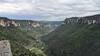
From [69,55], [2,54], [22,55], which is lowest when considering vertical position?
[69,55]

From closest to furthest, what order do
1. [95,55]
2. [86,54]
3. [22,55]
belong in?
[22,55]
[95,55]
[86,54]

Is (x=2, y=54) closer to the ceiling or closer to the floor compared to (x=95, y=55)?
closer to the ceiling

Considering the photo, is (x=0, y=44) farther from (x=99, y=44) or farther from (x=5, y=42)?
(x=99, y=44)

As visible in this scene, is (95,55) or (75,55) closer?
(95,55)

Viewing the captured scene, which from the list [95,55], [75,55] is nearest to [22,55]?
[95,55]

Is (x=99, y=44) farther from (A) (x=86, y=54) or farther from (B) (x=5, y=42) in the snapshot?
(B) (x=5, y=42)

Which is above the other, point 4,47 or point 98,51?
point 4,47

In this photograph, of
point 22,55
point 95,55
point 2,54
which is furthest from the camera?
point 95,55

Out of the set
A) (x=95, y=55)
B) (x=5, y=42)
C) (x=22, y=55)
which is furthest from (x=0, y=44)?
(x=95, y=55)

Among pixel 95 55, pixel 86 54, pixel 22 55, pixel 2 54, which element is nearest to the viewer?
pixel 2 54
